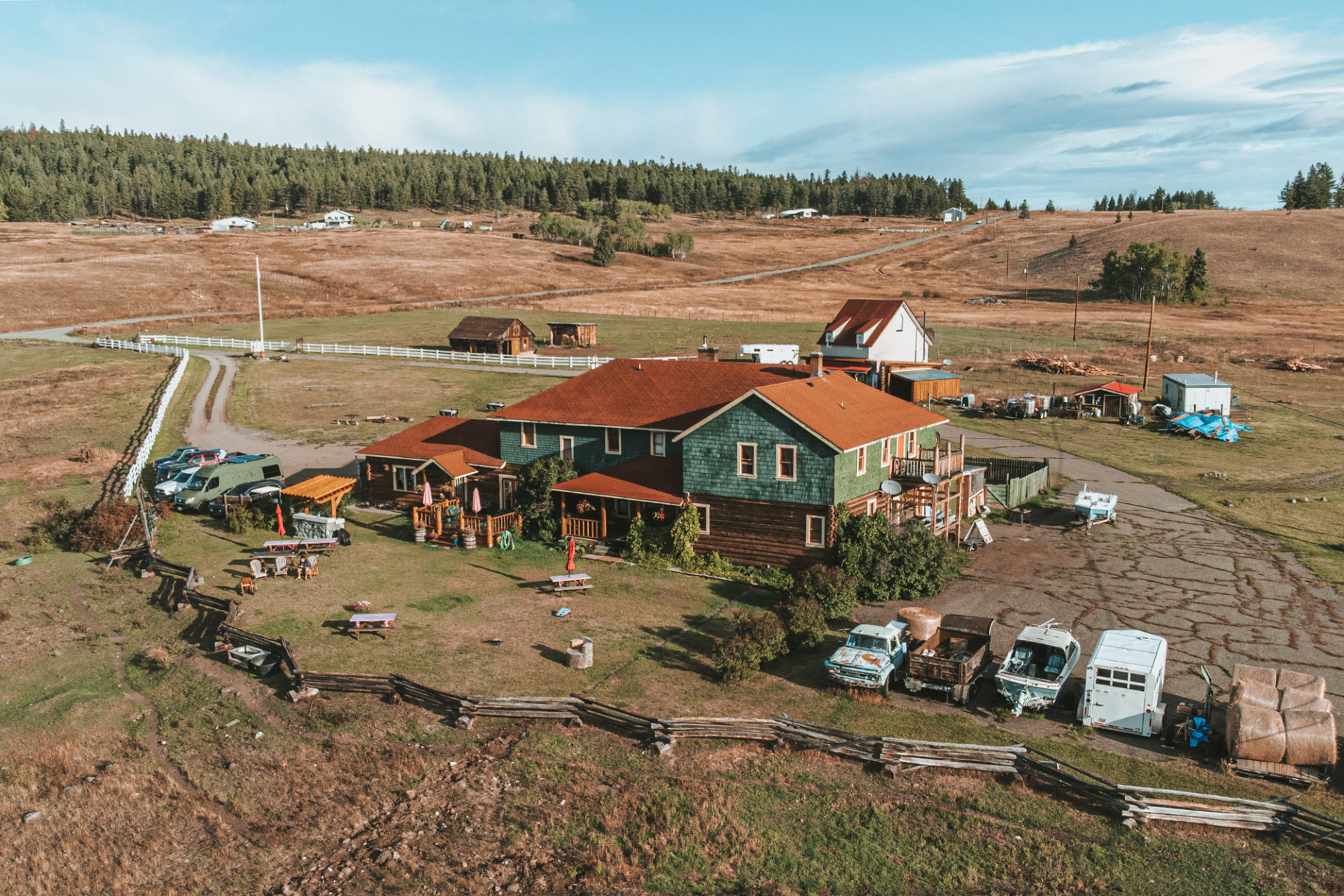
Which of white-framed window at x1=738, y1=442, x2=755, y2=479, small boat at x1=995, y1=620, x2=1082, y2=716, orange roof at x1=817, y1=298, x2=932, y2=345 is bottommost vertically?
small boat at x1=995, y1=620, x2=1082, y2=716

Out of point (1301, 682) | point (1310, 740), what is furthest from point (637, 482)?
point (1310, 740)

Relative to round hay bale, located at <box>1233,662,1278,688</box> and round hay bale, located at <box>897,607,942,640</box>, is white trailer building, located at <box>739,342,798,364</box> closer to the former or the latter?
round hay bale, located at <box>897,607,942,640</box>

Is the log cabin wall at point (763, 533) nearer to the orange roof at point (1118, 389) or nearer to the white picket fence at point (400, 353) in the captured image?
the orange roof at point (1118, 389)

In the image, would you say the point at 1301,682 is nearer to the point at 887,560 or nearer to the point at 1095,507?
the point at 887,560

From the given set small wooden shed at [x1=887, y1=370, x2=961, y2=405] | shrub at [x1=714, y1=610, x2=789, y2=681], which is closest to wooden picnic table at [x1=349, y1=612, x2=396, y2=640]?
shrub at [x1=714, y1=610, x2=789, y2=681]

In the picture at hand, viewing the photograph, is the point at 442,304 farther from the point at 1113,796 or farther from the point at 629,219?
the point at 1113,796

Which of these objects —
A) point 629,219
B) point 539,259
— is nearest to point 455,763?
point 539,259
